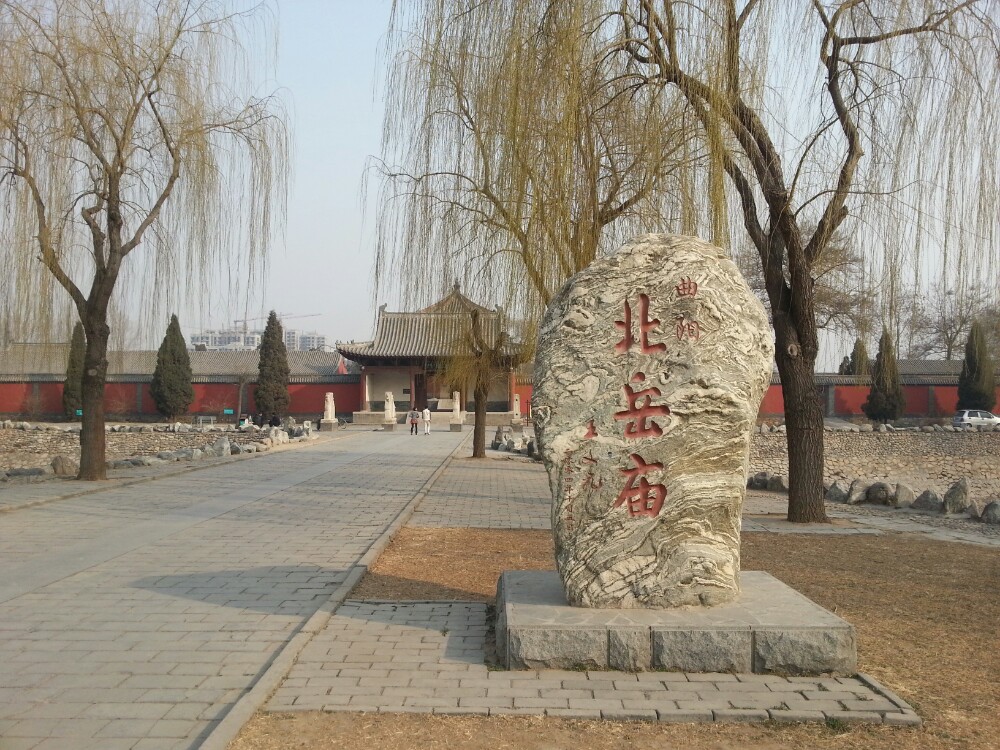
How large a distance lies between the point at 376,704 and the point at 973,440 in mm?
28711

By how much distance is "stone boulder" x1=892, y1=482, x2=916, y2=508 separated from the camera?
11297mm

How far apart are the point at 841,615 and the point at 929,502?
21.8 feet

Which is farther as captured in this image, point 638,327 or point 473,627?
point 473,627

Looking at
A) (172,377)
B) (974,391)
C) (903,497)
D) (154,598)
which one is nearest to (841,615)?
(154,598)

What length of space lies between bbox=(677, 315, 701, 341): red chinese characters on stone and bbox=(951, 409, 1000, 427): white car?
30.7 meters

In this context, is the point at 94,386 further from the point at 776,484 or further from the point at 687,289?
the point at 776,484

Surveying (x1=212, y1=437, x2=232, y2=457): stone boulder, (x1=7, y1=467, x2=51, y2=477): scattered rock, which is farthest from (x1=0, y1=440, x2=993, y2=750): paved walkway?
(x1=212, y1=437, x2=232, y2=457): stone boulder

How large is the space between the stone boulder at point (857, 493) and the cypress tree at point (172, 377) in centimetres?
3035

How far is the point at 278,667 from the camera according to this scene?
3902mm

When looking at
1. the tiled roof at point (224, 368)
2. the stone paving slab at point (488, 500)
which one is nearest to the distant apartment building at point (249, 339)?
the tiled roof at point (224, 368)

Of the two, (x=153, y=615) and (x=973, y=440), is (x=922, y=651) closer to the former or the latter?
(x=153, y=615)

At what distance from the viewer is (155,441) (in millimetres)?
26984

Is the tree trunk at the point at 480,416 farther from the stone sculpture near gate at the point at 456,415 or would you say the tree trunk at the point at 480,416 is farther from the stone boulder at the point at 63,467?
the stone sculpture near gate at the point at 456,415

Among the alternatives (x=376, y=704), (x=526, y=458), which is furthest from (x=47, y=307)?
(x=526, y=458)
